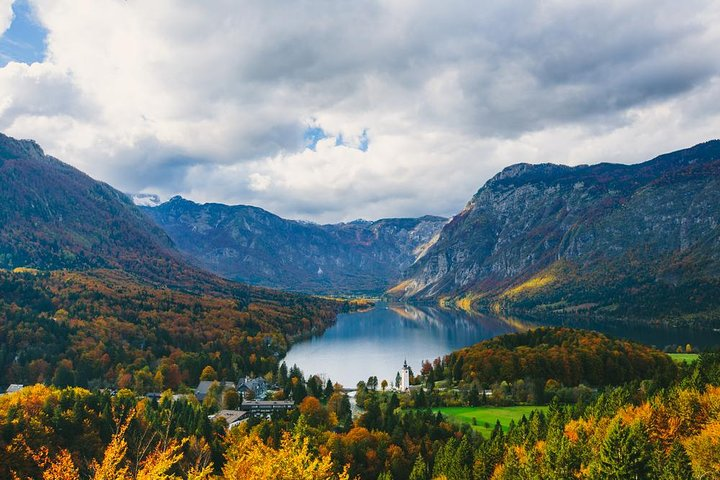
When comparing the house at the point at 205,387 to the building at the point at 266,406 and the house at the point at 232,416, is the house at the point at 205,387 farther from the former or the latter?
the house at the point at 232,416

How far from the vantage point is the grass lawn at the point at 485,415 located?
66150 millimetres

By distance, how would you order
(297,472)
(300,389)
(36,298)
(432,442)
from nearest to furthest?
1. (297,472)
2. (432,442)
3. (300,389)
4. (36,298)

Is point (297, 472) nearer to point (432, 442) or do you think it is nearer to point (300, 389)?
point (432, 442)

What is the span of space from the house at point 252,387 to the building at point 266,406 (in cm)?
543

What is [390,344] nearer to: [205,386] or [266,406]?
[205,386]

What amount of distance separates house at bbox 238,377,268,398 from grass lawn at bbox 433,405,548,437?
30353 mm

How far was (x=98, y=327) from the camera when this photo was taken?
115875mm

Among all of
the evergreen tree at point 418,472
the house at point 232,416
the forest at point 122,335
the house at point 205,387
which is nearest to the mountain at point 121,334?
the forest at point 122,335

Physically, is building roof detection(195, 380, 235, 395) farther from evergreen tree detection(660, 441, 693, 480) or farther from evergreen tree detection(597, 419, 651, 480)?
evergreen tree detection(660, 441, 693, 480)

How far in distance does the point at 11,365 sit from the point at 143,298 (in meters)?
61.3

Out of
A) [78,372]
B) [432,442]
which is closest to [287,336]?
[78,372]

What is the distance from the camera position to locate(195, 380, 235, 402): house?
85.0 m

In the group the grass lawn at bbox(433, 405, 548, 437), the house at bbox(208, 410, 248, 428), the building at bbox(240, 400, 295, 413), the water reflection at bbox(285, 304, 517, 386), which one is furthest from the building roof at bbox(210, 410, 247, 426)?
→ the water reflection at bbox(285, 304, 517, 386)

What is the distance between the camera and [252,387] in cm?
8925
